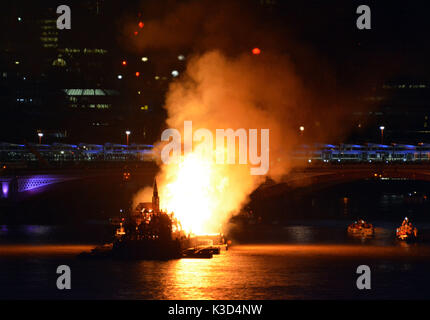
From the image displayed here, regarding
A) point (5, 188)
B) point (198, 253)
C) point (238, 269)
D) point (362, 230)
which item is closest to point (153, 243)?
point (198, 253)

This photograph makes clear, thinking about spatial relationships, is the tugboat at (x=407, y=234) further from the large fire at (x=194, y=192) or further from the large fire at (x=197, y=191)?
the large fire at (x=194, y=192)

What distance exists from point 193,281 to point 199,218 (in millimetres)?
32385

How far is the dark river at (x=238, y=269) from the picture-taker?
7131cm

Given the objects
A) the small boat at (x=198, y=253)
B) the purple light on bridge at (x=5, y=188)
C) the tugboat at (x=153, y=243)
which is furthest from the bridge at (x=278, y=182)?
the small boat at (x=198, y=253)

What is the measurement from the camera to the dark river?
7131cm

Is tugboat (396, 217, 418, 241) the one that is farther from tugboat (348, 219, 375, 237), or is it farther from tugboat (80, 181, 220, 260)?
tugboat (80, 181, 220, 260)

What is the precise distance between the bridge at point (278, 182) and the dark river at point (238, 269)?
46.2ft

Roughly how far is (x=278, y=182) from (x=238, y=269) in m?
66.9

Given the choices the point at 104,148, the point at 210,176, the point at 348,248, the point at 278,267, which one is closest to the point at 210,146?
the point at 210,176

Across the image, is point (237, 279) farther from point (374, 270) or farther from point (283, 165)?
point (283, 165)

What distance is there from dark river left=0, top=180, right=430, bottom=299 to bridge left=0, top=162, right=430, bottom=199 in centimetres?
1408

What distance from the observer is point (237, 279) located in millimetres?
77062

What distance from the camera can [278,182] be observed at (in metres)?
149

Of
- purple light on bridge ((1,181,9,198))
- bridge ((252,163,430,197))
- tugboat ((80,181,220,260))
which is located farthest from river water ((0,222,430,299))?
bridge ((252,163,430,197))
